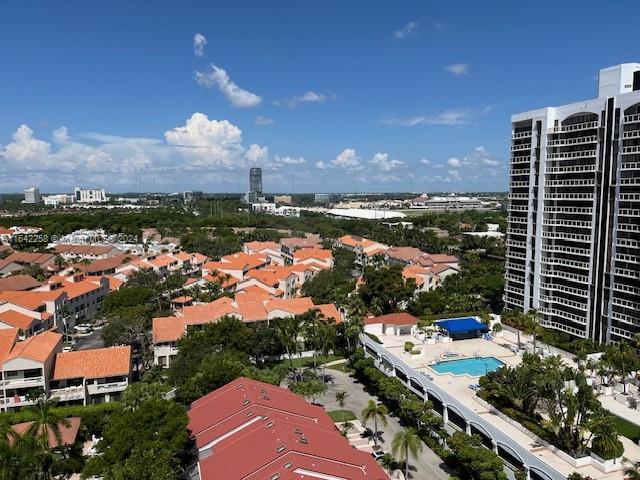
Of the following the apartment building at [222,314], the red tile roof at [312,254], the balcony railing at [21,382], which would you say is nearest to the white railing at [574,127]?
the apartment building at [222,314]

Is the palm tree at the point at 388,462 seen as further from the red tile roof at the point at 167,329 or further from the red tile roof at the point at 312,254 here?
the red tile roof at the point at 312,254

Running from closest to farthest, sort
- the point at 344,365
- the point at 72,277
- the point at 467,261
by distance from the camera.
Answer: the point at 344,365 < the point at 72,277 < the point at 467,261

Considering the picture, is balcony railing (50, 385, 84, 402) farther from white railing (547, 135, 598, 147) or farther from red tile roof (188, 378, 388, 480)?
white railing (547, 135, 598, 147)

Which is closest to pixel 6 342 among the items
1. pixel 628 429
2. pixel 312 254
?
pixel 628 429

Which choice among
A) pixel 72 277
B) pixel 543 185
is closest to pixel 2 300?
pixel 72 277

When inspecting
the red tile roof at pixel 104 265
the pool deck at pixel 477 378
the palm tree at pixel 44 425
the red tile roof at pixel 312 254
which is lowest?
the pool deck at pixel 477 378

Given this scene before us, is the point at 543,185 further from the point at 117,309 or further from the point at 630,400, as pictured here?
the point at 117,309
